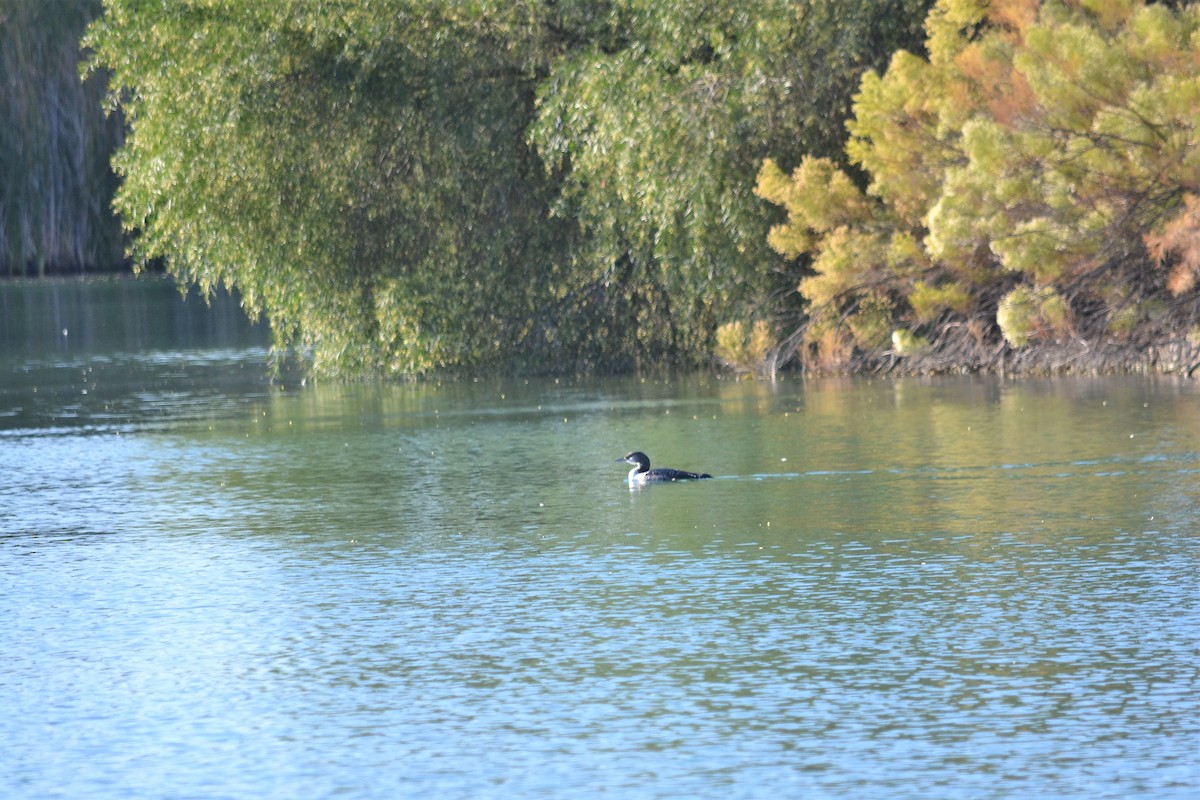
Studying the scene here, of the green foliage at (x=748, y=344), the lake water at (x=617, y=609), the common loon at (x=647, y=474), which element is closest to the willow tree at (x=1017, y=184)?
Result: the green foliage at (x=748, y=344)

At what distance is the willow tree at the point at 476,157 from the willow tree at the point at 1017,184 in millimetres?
1007

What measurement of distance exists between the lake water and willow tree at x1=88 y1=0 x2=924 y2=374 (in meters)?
5.11

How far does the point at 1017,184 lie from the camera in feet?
72.3

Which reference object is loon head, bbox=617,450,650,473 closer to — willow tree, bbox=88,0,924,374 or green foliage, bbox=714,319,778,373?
willow tree, bbox=88,0,924,374

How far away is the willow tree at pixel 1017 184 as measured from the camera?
2144 centimetres

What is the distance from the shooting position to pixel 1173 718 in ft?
25.7

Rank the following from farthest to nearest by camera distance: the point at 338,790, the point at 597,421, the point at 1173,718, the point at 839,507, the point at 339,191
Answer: the point at 339,191
the point at 597,421
the point at 839,507
the point at 1173,718
the point at 338,790

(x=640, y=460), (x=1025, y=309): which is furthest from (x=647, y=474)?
(x=1025, y=309)

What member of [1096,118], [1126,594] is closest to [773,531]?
[1126,594]

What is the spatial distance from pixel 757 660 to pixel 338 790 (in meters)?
2.45

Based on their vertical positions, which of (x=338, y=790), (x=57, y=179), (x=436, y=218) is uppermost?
(x=57, y=179)

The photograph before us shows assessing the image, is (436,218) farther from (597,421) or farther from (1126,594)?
(1126,594)

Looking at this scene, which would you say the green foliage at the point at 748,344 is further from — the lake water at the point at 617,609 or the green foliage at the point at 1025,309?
the lake water at the point at 617,609

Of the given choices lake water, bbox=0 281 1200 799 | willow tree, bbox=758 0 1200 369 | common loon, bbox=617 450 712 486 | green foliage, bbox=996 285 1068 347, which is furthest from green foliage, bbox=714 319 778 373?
common loon, bbox=617 450 712 486
